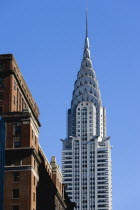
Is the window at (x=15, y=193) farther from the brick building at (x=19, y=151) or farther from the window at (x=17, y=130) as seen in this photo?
the window at (x=17, y=130)

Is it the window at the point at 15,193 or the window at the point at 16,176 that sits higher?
the window at the point at 16,176

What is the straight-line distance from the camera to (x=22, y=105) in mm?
152125

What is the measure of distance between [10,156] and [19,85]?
809 inches

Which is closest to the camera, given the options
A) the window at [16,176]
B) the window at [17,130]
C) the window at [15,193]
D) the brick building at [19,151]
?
the window at [15,193]

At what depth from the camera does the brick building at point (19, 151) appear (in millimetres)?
132250

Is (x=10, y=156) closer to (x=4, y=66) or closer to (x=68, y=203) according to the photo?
(x=4, y=66)

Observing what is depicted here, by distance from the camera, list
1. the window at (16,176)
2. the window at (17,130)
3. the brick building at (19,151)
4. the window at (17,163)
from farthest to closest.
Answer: the window at (17,130) < the window at (17,163) < the window at (16,176) < the brick building at (19,151)

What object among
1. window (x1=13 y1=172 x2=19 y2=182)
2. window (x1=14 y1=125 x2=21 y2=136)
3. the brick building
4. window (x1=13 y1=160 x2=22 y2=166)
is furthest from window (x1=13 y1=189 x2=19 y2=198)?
window (x1=14 y1=125 x2=21 y2=136)

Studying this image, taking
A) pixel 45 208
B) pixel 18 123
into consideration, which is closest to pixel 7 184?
pixel 18 123

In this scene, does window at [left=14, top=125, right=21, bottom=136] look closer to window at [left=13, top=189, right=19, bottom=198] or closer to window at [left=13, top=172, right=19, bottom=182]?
window at [left=13, top=172, right=19, bottom=182]

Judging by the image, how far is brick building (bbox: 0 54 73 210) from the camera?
13225 cm

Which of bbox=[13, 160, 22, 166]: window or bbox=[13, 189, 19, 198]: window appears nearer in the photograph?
bbox=[13, 189, 19, 198]: window

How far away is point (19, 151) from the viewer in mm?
134500

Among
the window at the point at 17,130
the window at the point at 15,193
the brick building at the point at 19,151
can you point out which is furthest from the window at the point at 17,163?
the window at the point at 17,130
